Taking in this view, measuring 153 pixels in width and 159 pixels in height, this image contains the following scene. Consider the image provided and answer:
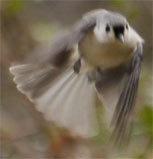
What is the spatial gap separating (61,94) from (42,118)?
0.86 ft

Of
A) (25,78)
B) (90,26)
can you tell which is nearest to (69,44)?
(90,26)

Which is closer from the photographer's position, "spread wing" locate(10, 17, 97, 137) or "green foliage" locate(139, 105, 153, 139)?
"green foliage" locate(139, 105, 153, 139)

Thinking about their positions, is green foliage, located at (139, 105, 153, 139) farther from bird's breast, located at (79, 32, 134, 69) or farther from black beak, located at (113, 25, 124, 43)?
black beak, located at (113, 25, 124, 43)

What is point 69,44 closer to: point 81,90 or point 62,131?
point 81,90

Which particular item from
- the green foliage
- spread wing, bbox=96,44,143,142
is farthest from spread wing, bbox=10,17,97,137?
the green foliage

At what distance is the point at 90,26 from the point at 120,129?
443 millimetres

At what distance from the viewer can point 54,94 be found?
110 inches

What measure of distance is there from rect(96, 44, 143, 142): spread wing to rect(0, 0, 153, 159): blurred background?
139 millimetres

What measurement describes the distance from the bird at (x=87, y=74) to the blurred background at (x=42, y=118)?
97 millimetres

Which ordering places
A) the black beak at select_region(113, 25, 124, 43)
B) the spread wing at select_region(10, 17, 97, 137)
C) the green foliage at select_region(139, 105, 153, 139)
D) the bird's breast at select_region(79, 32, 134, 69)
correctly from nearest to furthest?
1. the black beak at select_region(113, 25, 124, 43)
2. the bird's breast at select_region(79, 32, 134, 69)
3. the green foliage at select_region(139, 105, 153, 139)
4. the spread wing at select_region(10, 17, 97, 137)

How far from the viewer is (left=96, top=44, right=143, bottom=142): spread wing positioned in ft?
7.70

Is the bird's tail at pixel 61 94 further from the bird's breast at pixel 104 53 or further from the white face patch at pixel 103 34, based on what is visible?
the white face patch at pixel 103 34

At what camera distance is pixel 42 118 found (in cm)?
301

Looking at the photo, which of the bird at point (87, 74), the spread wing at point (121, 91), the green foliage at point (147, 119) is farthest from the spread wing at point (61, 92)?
the green foliage at point (147, 119)
